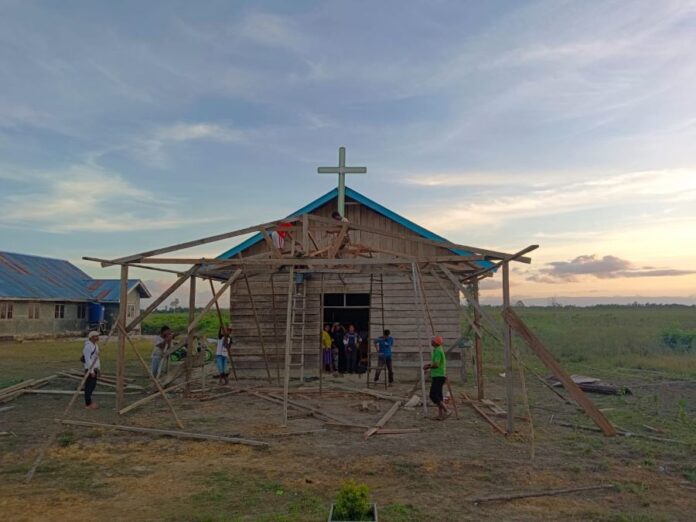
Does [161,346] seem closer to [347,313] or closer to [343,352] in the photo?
[343,352]

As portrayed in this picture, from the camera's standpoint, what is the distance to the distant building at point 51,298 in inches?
1353

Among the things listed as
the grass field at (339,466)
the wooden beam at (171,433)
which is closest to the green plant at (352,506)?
the grass field at (339,466)

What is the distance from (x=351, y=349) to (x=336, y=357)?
0.85 meters

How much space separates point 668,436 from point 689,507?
12.9 ft

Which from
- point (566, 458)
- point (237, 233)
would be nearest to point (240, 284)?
point (237, 233)

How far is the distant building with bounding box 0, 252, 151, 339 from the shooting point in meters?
34.4

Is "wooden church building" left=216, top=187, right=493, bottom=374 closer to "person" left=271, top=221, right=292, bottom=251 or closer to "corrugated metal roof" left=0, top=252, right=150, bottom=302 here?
"person" left=271, top=221, right=292, bottom=251

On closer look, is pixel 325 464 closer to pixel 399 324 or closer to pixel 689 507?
pixel 689 507

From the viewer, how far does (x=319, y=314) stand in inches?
696

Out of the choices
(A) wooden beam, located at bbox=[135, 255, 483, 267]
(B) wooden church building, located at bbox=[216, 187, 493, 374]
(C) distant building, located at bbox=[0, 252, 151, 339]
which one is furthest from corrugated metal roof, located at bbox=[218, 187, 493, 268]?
(C) distant building, located at bbox=[0, 252, 151, 339]

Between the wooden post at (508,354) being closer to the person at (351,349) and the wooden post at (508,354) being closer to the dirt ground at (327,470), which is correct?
the dirt ground at (327,470)

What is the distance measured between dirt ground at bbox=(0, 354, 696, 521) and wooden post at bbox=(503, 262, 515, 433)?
346mm

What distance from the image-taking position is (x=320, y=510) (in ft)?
20.2

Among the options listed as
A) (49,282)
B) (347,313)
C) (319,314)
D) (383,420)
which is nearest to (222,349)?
(319,314)
